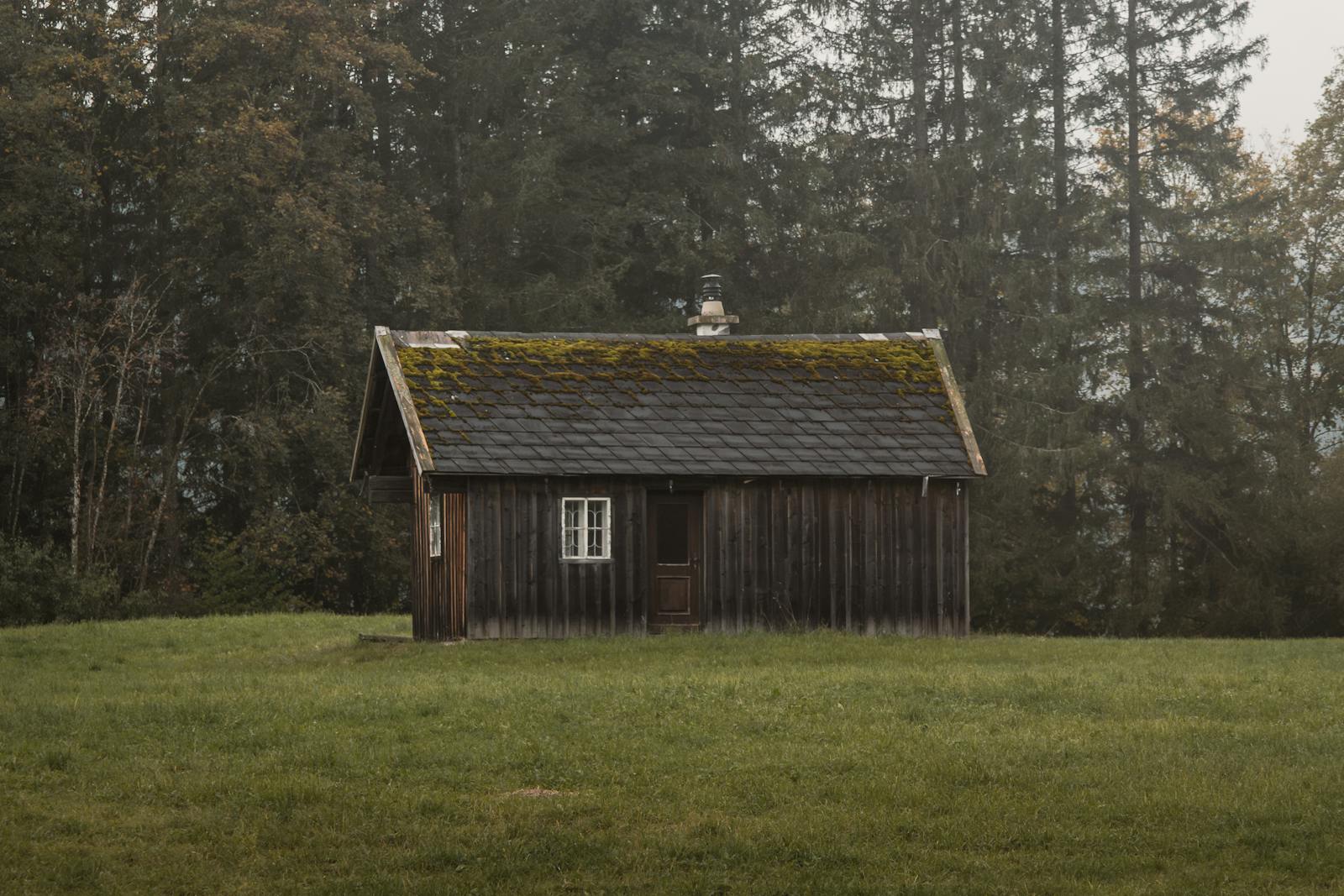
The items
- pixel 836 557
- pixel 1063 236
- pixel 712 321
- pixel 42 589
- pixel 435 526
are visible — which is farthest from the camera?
pixel 1063 236

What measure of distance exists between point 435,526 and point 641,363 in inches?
195

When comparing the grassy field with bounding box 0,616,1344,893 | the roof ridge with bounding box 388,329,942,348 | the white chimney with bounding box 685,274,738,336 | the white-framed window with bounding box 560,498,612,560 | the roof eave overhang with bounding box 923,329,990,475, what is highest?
the white chimney with bounding box 685,274,738,336

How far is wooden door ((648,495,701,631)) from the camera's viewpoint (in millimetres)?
27375

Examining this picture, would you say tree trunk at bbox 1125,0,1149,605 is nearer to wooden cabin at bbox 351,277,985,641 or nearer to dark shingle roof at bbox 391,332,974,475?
dark shingle roof at bbox 391,332,974,475

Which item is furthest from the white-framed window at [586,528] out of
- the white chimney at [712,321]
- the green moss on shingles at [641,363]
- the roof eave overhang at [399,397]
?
the white chimney at [712,321]

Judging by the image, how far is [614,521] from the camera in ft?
89.1

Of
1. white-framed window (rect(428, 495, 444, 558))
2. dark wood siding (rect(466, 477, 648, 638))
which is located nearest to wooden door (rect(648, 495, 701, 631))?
dark wood siding (rect(466, 477, 648, 638))

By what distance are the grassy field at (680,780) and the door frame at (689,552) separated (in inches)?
202

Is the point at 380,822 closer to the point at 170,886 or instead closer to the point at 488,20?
the point at 170,886

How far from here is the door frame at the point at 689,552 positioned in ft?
89.6

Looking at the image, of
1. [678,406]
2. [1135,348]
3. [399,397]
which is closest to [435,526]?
[399,397]

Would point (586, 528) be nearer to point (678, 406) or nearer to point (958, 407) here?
point (678, 406)

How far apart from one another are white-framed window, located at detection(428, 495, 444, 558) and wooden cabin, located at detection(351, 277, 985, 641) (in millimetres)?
39

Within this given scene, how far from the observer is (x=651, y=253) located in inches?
1982
